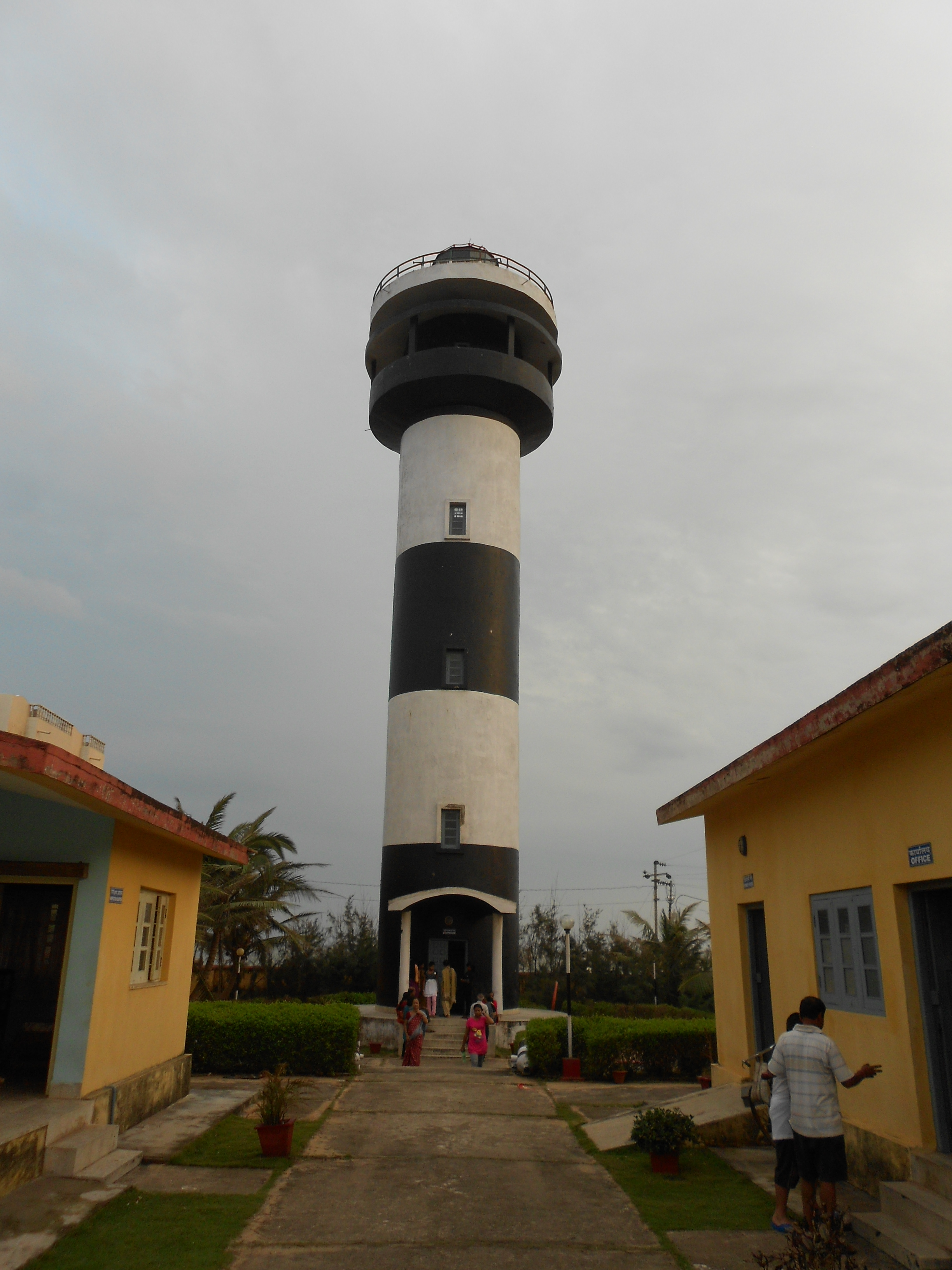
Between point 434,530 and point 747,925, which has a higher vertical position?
point 434,530

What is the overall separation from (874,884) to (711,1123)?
3.89 m

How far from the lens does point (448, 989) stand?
22.2 meters

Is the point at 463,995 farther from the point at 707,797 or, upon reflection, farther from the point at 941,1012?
the point at 941,1012

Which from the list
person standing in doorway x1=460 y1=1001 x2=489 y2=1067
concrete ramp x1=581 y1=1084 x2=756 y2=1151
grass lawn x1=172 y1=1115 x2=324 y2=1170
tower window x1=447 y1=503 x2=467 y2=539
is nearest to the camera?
grass lawn x1=172 y1=1115 x2=324 y2=1170

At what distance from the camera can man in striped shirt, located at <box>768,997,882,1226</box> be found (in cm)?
667

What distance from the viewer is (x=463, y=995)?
22141 mm

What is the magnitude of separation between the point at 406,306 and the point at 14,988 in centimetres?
2074

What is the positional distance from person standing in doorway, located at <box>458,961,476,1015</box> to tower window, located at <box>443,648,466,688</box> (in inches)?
276

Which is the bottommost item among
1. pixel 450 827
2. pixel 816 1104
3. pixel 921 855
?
pixel 816 1104

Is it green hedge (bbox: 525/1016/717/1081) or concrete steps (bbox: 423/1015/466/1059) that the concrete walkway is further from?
concrete steps (bbox: 423/1015/466/1059)

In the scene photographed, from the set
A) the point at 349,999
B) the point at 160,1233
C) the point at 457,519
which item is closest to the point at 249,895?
the point at 349,999

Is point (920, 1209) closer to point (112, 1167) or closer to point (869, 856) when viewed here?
point (869, 856)

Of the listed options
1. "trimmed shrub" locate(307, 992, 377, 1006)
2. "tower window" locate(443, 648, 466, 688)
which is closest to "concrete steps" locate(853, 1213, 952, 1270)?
"tower window" locate(443, 648, 466, 688)

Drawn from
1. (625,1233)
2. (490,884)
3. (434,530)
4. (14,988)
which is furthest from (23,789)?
(434,530)
